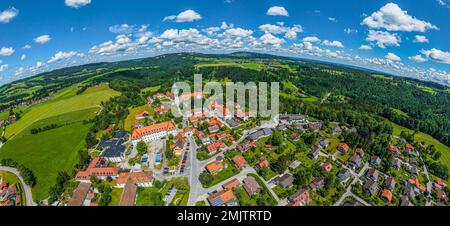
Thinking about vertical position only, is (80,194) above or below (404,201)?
above

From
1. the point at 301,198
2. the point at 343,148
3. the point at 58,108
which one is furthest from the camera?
the point at 58,108

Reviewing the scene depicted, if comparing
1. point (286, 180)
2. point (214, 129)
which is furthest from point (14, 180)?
point (286, 180)

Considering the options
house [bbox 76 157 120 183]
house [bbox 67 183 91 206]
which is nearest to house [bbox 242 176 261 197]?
house [bbox 76 157 120 183]

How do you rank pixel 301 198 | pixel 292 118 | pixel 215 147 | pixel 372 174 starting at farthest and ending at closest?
pixel 292 118 → pixel 215 147 → pixel 372 174 → pixel 301 198

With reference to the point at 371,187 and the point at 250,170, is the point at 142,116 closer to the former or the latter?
the point at 250,170

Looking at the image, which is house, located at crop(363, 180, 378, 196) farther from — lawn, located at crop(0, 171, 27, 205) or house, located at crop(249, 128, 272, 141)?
lawn, located at crop(0, 171, 27, 205)

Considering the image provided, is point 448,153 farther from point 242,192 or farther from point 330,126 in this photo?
point 242,192
